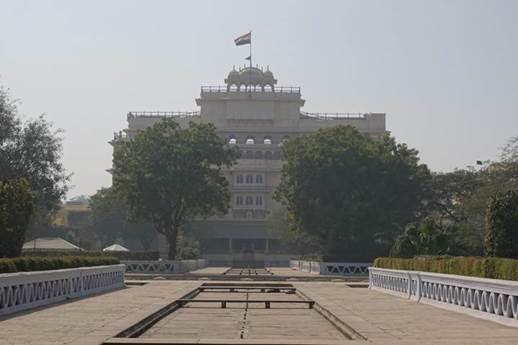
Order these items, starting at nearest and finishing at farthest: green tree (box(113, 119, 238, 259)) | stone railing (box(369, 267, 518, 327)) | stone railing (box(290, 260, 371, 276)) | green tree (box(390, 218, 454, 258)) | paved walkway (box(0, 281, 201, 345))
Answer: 1. paved walkway (box(0, 281, 201, 345))
2. stone railing (box(369, 267, 518, 327))
3. green tree (box(390, 218, 454, 258))
4. stone railing (box(290, 260, 371, 276))
5. green tree (box(113, 119, 238, 259))

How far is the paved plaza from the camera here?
578 inches

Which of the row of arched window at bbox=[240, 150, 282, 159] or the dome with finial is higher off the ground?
the dome with finial

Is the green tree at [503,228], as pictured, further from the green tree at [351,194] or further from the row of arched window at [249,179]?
the row of arched window at [249,179]

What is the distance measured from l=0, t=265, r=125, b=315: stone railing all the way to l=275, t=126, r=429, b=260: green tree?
32.7 meters

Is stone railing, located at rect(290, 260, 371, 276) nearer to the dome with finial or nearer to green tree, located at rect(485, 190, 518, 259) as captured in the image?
green tree, located at rect(485, 190, 518, 259)

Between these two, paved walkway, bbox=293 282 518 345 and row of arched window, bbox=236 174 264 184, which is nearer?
paved walkway, bbox=293 282 518 345

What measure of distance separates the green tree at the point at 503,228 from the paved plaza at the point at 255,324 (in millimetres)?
5297

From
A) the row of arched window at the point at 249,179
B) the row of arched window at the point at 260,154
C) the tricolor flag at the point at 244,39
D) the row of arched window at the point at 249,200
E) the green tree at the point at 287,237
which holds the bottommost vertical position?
the green tree at the point at 287,237

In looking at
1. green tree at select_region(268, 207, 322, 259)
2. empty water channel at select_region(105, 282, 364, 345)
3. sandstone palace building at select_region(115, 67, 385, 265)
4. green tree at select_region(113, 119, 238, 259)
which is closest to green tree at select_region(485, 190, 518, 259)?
empty water channel at select_region(105, 282, 364, 345)

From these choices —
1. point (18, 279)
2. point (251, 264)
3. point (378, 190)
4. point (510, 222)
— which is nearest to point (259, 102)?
point (251, 264)

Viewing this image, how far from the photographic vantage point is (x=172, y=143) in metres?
69.6

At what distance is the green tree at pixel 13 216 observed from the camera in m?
26.6

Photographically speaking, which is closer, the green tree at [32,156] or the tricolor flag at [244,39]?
the green tree at [32,156]

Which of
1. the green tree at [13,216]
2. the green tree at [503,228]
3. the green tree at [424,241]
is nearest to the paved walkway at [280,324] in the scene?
the green tree at [13,216]
